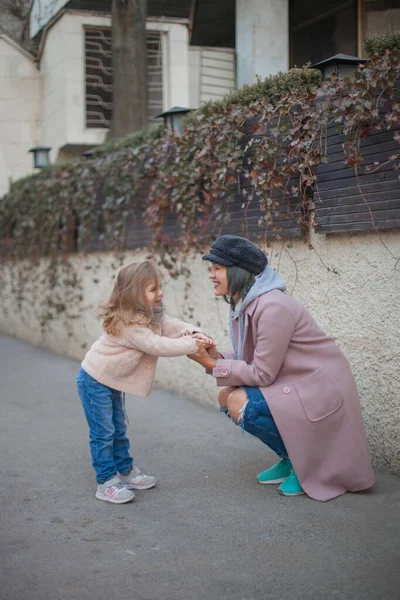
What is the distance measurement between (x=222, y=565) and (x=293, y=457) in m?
0.86

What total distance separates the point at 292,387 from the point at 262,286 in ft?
1.90

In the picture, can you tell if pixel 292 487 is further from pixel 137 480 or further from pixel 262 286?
pixel 262 286

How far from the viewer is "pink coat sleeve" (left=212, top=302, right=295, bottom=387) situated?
4.20 meters

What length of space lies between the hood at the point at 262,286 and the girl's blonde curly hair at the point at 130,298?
501mm

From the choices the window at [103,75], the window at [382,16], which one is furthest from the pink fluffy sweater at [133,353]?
the window at [103,75]

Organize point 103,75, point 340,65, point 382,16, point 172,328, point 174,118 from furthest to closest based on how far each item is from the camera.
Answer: point 103,75 < point 382,16 < point 174,118 < point 340,65 < point 172,328

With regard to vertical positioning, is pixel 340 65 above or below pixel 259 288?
above

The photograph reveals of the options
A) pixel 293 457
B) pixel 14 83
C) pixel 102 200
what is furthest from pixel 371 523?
pixel 14 83

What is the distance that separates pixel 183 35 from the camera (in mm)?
13625

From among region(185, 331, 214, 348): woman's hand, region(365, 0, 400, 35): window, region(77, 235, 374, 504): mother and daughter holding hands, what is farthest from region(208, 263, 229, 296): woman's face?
→ region(365, 0, 400, 35): window

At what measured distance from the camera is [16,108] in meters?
14.9

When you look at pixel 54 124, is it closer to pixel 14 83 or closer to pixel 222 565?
pixel 14 83

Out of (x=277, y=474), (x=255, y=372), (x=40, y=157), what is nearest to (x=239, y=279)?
(x=255, y=372)

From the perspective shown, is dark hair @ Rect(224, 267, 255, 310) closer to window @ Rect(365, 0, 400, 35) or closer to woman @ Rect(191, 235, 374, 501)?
woman @ Rect(191, 235, 374, 501)
